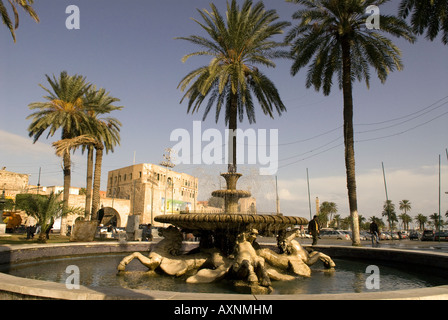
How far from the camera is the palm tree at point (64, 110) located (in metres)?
23.5

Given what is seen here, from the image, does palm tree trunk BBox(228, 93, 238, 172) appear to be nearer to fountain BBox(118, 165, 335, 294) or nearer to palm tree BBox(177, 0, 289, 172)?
palm tree BBox(177, 0, 289, 172)

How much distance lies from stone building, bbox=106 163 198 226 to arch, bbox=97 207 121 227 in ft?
17.8

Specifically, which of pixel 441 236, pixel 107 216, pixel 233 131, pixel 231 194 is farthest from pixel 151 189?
pixel 231 194

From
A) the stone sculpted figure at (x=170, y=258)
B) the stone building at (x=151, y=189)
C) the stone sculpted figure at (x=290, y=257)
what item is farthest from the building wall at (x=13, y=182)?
the stone sculpted figure at (x=290, y=257)

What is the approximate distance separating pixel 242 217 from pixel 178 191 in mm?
57913

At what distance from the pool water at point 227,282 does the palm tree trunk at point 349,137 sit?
657 cm

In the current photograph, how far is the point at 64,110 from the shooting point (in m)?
24.0

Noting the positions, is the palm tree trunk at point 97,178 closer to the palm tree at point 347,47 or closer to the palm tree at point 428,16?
the palm tree at point 347,47

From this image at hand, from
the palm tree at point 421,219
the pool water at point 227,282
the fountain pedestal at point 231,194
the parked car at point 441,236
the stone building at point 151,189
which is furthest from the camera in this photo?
the palm tree at point 421,219

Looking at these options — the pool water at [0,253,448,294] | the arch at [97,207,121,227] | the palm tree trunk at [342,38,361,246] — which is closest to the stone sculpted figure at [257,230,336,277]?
the pool water at [0,253,448,294]

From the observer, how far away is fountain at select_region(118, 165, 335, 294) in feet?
20.0

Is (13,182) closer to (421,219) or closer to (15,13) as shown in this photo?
(15,13)

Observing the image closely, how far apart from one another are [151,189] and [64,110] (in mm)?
34832

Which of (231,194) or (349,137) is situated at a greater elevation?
(349,137)
